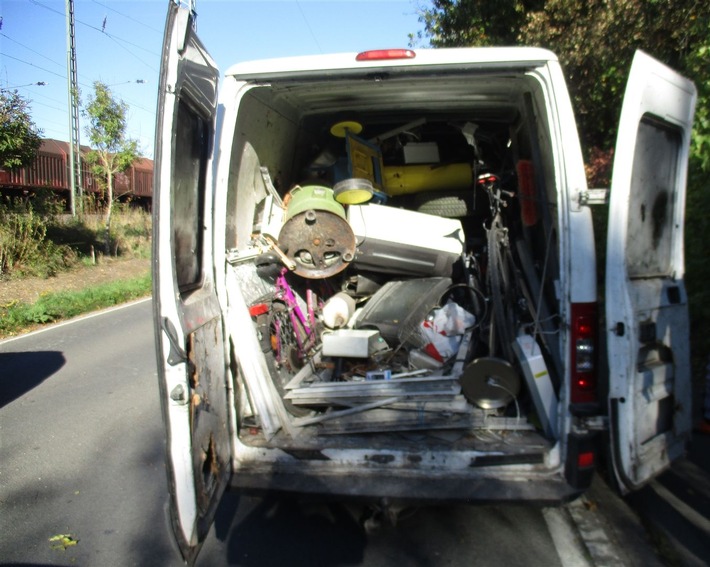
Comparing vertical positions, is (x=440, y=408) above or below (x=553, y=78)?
below

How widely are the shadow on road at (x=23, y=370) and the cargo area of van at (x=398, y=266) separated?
3849mm

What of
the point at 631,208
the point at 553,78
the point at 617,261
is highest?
the point at 553,78

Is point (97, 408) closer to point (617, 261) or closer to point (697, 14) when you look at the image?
point (617, 261)

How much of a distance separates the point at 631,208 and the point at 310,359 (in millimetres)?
2160

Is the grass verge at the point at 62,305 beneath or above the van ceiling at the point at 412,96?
beneath

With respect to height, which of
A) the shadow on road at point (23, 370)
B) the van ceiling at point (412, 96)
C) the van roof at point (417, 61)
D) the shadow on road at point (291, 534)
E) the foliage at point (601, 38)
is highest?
the foliage at point (601, 38)

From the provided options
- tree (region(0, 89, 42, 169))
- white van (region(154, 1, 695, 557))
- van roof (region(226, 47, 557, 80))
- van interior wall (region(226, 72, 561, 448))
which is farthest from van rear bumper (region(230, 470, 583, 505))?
tree (region(0, 89, 42, 169))

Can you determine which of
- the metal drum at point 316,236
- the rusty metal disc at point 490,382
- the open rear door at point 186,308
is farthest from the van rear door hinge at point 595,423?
the metal drum at point 316,236

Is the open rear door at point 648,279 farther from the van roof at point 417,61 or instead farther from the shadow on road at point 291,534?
the shadow on road at point 291,534

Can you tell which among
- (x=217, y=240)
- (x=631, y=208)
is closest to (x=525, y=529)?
(x=631, y=208)

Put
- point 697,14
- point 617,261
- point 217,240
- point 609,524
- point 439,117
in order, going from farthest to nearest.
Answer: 1. point 697,14
2. point 439,117
3. point 609,524
4. point 217,240
5. point 617,261

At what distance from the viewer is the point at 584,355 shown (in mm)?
2420

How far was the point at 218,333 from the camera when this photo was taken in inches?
105

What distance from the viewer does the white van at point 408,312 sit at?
2.36 m
